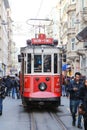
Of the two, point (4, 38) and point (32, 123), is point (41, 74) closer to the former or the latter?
point (32, 123)

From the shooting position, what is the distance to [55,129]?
14.7 m

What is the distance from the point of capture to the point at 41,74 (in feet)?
69.9

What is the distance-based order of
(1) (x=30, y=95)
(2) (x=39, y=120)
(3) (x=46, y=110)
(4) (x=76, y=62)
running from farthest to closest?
(4) (x=76, y=62) < (3) (x=46, y=110) < (1) (x=30, y=95) < (2) (x=39, y=120)

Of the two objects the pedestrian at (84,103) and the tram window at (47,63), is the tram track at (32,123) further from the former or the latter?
the tram window at (47,63)

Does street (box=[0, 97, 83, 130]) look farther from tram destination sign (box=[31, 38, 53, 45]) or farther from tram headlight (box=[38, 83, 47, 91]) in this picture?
tram destination sign (box=[31, 38, 53, 45])

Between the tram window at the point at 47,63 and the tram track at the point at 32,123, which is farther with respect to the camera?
the tram window at the point at 47,63

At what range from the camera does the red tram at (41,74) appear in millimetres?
21172

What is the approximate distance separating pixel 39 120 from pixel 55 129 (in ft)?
10.3

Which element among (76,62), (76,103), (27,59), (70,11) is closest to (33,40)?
(27,59)

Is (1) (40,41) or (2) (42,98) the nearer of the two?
(2) (42,98)

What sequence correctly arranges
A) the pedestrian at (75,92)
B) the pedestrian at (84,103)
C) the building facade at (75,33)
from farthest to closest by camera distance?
the building facade at (75,33)
the pedestrian at (75,92)
the pedestrian at (84,103)

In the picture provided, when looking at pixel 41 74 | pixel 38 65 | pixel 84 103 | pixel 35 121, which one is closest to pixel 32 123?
pixel 35 121

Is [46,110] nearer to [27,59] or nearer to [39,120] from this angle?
[27,59]

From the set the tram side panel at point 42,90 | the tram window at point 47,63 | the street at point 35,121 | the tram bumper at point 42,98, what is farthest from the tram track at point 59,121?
the tram window at point 47,63
